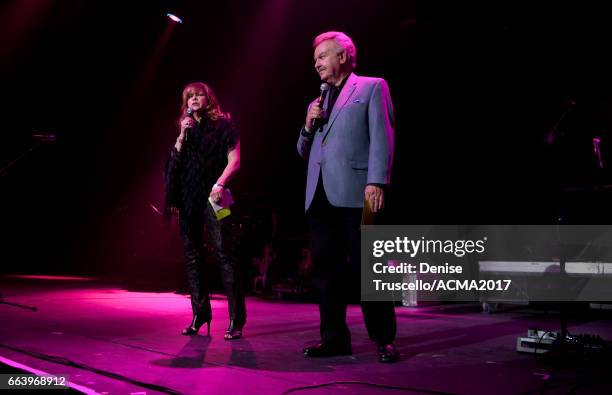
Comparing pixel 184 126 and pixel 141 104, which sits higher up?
pixel 141 104

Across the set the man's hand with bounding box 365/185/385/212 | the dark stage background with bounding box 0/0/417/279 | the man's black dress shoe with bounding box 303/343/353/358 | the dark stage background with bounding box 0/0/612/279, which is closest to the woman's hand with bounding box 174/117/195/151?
the man's hand with bounding box 365/185/385/212

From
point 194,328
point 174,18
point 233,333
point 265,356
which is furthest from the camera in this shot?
point 174,18

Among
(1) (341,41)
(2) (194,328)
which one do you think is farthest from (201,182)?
(1) (341,41)

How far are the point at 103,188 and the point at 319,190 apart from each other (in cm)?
891

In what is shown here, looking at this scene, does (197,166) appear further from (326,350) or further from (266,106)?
(266,106)

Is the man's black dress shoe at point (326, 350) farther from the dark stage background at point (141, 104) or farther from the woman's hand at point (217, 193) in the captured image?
the dark stage background at point (141, 104)

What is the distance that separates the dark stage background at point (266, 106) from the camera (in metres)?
6.95

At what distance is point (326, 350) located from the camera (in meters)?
2.63

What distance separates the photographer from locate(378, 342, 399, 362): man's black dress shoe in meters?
2.48

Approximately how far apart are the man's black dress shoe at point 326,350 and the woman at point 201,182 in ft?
2.44

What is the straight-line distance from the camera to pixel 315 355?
8.52 feet

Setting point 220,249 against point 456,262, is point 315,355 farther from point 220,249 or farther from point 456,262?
point 456,262

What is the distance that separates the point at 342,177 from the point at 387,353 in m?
0.82

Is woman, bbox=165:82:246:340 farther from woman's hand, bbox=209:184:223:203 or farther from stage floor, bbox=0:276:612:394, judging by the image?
stage floor, bbox=0:276:612:394
